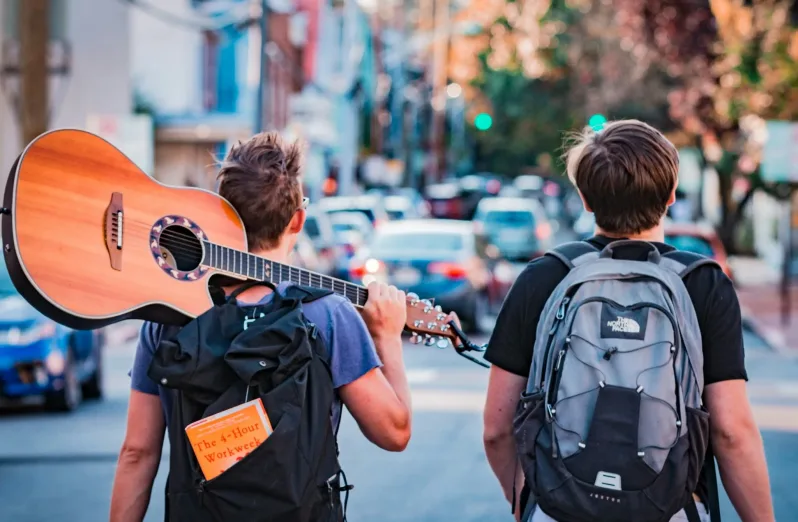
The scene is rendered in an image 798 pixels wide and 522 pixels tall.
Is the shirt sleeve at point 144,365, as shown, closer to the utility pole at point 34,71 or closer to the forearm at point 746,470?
the forearm at point 746,470

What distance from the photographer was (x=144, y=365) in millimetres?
3492

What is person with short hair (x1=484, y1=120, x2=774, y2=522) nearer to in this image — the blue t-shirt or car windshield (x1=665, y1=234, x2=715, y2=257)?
the blue t-shirt

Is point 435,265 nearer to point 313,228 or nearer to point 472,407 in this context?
point 472,407

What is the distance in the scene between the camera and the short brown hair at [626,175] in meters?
3.41

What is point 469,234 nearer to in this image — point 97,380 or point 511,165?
point 97,380

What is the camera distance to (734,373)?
3.38 m

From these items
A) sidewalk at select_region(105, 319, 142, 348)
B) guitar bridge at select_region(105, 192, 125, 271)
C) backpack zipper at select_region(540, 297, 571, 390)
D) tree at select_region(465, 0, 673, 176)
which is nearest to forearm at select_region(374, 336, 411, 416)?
backpack zipper at select_region(540, 297, 571, 390)

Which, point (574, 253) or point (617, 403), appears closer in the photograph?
point (617, 403)

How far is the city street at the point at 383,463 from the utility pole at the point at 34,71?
18.9ft

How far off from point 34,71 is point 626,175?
55.9 feet

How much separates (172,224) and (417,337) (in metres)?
0.88

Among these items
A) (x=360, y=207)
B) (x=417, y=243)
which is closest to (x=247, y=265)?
(x=417, y=243)

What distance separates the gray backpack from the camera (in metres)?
3.15

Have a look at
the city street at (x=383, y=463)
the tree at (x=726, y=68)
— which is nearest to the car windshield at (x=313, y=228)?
the tree at (x=726, y=68)
